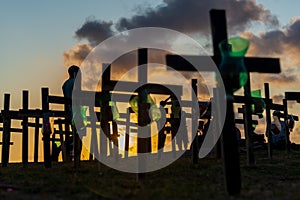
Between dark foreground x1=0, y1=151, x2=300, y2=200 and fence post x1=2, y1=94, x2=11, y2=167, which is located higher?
fence post x1=2, y1=94, x2=11, y2=167

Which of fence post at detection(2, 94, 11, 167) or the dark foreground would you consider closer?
the dark foreground

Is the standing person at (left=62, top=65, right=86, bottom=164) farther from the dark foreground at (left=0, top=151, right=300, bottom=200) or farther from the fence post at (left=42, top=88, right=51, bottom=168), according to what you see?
the dark foreground at (left=0, top=151, right=300, bottom=200)

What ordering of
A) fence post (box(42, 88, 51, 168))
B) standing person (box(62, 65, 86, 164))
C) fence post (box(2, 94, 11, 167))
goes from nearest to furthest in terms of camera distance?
standing person (box(62, 65, 86, 164)) < fence post (box(42, 88, 51, 168)) < fence post (box(2, 94, 11, 167))

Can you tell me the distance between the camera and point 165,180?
11203 millimetres

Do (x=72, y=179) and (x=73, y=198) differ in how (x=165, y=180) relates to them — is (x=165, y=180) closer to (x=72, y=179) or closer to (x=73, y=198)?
(x=72, y=179)

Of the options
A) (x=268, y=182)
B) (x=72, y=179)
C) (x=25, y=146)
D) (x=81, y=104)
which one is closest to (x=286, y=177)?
(x=268, y=182)

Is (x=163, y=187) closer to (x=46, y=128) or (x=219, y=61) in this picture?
(x=219, y=61)

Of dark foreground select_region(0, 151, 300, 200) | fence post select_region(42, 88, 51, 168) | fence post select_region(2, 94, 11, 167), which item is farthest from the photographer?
fence post select_region(2, 94, 11, 167)

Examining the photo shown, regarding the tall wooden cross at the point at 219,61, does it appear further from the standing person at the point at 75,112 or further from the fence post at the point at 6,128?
the fence post at the point at 6,128

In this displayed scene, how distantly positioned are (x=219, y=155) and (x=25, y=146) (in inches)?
369

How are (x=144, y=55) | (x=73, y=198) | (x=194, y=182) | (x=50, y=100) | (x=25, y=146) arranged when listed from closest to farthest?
(x=73, y=198) → (x=194, y=182) → (x=144, y=55) → (x=50, y=100) → (x=25, y=146)

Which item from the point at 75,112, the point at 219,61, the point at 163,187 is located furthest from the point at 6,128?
the point at 219,61

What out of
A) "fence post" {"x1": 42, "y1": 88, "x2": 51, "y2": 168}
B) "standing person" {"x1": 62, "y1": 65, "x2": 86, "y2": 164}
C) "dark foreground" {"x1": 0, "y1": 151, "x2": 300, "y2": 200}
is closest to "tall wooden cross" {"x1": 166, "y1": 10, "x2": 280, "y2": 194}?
"dark foreground" {"x1": 0, "y1": 151, "x2": 300, "y2": 200}

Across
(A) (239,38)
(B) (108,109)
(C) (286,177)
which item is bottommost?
(C) (286,177)
